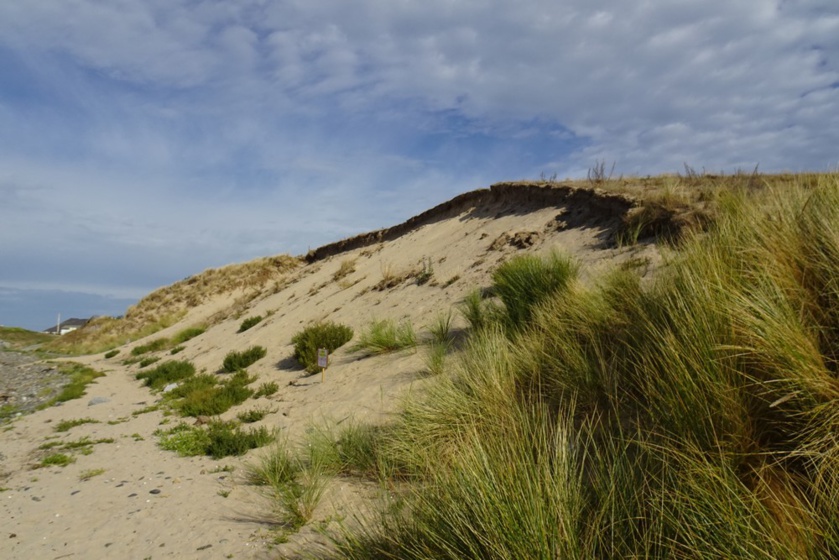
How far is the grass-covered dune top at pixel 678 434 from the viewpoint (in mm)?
2055

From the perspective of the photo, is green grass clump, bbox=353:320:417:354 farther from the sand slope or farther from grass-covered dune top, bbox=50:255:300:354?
grass-covered dune top, bbox=50:255:300:354

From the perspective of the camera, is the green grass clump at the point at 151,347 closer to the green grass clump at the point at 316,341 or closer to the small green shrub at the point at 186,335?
the small green shrub at the point at 186,335

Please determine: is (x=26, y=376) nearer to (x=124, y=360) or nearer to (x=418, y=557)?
(x=124, y=360)

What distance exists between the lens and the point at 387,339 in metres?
9.02

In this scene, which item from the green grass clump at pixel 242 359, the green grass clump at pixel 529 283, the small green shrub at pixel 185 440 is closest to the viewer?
the green grass clump at pixel 529 283

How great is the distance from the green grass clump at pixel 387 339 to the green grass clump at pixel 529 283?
196cm

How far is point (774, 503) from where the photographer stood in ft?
7.24

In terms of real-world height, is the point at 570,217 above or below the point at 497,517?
above

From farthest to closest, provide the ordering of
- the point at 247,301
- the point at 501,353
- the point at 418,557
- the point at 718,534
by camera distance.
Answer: the point at 247,301 < the point at 501,353 < the point at 418,557 < the point at 718,534

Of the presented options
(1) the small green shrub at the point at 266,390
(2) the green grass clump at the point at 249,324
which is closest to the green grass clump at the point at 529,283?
(1) the small green shrub at the point at 266,390

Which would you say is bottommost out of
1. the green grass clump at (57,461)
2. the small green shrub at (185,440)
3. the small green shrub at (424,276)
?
the small green shrub at (185,440)

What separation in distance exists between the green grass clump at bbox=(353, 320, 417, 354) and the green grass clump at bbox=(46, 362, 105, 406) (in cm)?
865

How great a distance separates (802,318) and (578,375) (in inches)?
63.5

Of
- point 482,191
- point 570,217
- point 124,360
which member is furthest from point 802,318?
point 124,360
